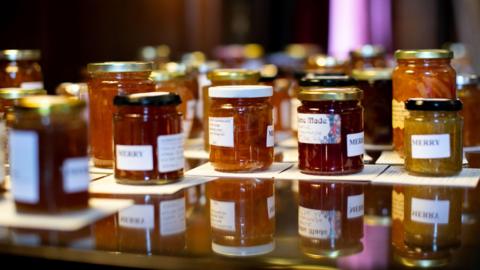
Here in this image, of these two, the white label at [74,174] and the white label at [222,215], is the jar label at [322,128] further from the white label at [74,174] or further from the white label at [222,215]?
the white label at [74,174]

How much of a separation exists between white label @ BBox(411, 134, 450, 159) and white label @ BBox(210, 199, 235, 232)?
1.13 ft

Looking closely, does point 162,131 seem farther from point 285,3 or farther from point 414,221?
point 285,3

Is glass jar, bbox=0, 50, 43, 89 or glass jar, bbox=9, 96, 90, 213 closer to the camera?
glass jar, bbox=9, 96, 90, 213

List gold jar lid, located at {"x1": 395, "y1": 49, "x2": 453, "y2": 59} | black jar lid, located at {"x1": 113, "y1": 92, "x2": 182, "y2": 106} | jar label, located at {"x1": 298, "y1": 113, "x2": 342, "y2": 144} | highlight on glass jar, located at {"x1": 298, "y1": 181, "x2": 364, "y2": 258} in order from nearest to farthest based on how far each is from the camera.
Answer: highlight on glass jar, located at {"x1": 298, "y1": 181, "x2": 364, "y2": 258}
black jar lid, located at {"x1": 113, "y1": 92, "x2": 182, "y2": 106}
jar label, located at {"x1": 298, "y1": 113, "x2": 342, "y2": 144}
gold jar lid, located at {"x1": 395, "y1": 49, "x2": 453, "y2": 59}

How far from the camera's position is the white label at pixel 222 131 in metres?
1.43

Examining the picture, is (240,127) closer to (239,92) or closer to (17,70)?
(239,92)

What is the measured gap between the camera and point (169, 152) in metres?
1.31

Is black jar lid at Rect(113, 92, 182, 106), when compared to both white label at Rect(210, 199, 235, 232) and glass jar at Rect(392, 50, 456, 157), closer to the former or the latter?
white label at Rect(210, 199, 235, 232)

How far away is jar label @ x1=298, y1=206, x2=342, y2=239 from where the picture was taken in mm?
1048

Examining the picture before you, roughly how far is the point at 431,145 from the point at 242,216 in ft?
1.27

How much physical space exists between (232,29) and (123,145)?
11.1 feet

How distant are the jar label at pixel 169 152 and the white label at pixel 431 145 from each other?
1.26 feet

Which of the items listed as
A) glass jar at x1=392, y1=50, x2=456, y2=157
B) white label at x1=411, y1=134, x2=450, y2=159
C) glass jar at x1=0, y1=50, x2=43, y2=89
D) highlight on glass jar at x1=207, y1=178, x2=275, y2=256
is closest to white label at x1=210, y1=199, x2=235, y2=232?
highlight on glass jar at x1=207, y1=178, x2=275, y2=256

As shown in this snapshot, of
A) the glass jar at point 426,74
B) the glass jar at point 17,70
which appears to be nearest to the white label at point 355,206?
the glass jar at point 426,74
